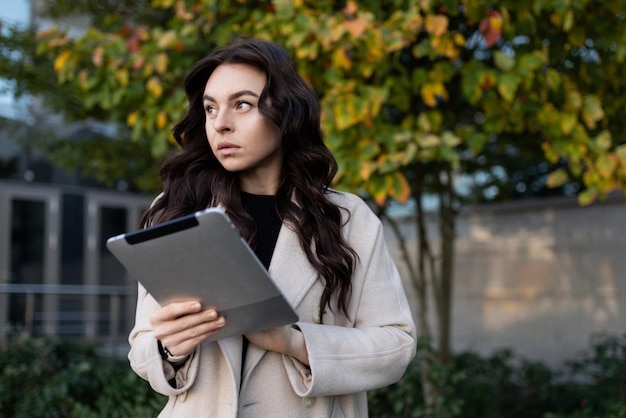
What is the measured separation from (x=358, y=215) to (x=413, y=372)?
2.46m

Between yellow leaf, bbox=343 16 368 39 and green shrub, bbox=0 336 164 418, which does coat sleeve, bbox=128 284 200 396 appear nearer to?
green shrub, bbox=0 336 164 418

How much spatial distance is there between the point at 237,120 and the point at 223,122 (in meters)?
0.04

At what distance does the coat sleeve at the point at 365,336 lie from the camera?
169 cm

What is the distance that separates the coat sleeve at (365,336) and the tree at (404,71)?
1765mm

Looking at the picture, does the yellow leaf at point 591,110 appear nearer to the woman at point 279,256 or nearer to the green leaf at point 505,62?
the green leaf at point 505,62

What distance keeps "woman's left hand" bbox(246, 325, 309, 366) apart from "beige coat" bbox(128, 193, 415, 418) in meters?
0.02

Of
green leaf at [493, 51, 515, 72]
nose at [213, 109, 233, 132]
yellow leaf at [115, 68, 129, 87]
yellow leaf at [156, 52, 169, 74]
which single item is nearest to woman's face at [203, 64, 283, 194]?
nose at [213, 109, 233, 132]

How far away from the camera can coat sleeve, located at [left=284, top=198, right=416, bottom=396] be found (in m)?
1.69

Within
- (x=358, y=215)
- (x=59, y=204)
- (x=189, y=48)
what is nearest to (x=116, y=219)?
(x=59, y=204)

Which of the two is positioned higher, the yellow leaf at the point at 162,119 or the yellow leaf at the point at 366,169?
the yellow leaf at the point at 162,119

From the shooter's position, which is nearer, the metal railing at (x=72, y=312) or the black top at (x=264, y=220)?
the black top at (x=264, y=220)

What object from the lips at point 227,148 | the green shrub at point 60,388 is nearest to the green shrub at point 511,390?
the green shrub at point 60,388

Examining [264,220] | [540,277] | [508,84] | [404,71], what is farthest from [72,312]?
[264,220]

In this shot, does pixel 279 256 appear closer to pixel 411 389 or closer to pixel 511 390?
pixel 411 389
